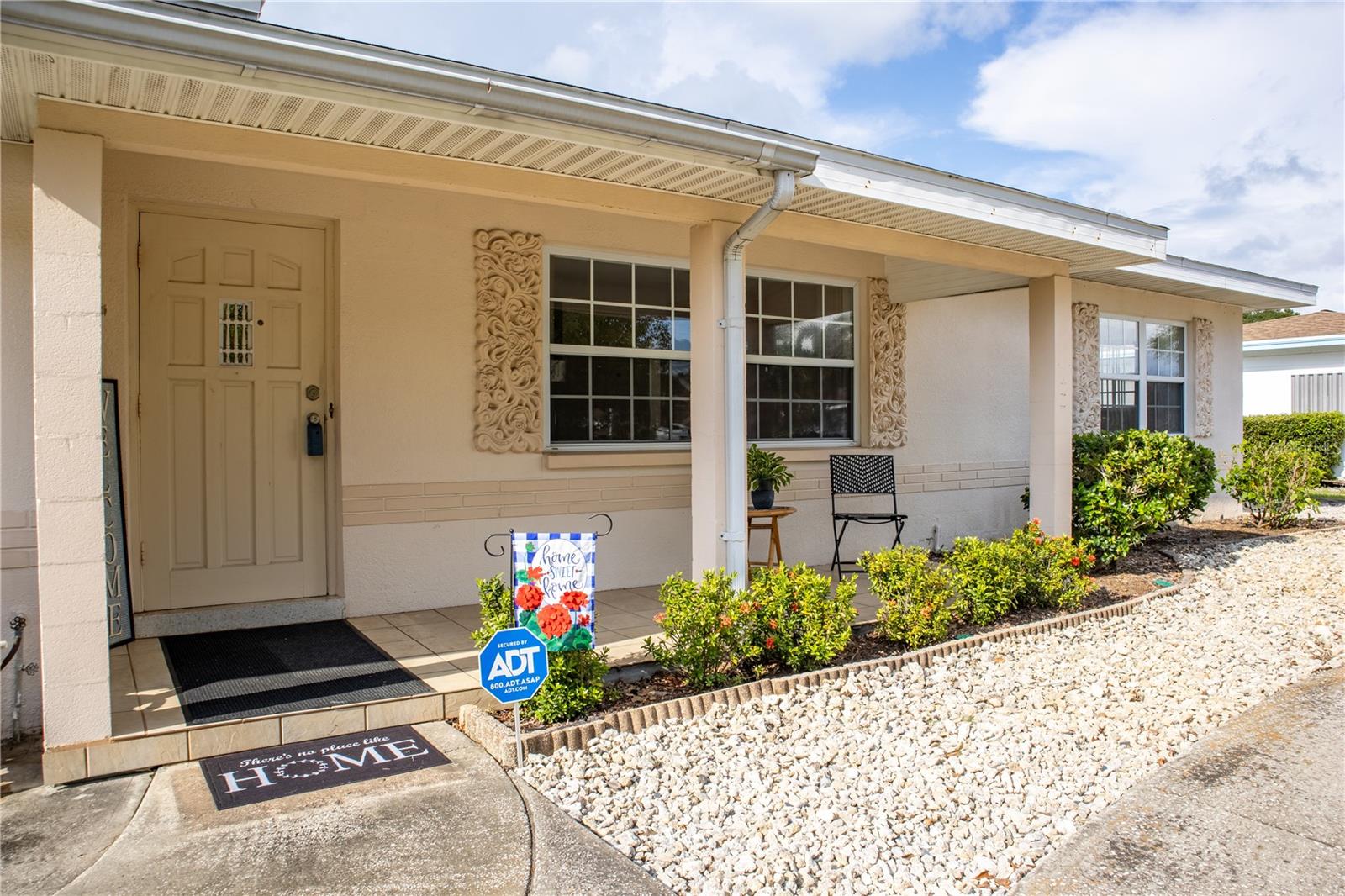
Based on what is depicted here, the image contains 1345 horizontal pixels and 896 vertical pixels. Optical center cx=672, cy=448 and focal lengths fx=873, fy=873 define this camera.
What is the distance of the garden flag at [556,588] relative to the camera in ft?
11.8

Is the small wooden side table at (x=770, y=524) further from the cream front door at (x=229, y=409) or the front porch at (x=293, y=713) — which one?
the cream front door at (x=229, y=409)

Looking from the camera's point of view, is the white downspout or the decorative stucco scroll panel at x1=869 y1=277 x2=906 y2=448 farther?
the decorative stucco scroll panel at x1=869 y1=277 x2=906 y2=448

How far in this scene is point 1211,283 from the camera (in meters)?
9.30

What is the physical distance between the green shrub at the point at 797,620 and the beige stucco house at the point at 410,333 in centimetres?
37

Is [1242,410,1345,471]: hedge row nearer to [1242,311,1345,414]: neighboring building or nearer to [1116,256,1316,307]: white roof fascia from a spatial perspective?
[1242,311,1345,414]: neighboring building

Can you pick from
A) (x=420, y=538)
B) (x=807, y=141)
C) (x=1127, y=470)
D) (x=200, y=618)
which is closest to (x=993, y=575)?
(x=1127, y=470)

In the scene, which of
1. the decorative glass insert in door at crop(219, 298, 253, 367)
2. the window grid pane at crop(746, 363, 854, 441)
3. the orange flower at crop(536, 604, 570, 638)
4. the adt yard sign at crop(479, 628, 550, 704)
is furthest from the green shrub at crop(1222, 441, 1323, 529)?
the decorative glass insert in door at crop(219, 298, 253, 367)

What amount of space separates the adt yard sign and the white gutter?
201cm

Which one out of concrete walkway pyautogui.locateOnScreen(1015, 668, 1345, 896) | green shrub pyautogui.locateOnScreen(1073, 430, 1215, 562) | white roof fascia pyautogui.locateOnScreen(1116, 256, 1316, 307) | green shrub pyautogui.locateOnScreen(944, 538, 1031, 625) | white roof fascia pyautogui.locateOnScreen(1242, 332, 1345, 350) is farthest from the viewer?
white roof fascia pyautogui.locateOnScreen(1242, 332, 1345, 350)

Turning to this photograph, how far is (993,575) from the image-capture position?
543 cm

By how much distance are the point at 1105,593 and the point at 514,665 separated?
4853 mm

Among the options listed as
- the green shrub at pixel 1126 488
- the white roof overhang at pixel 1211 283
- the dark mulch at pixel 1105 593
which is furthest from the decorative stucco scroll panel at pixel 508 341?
the white roof overhang at pixel 1211 283

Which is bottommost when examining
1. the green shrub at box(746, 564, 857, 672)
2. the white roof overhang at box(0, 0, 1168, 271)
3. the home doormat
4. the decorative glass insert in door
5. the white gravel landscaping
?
the white gravel landscaping

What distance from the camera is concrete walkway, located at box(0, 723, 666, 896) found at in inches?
95.9
